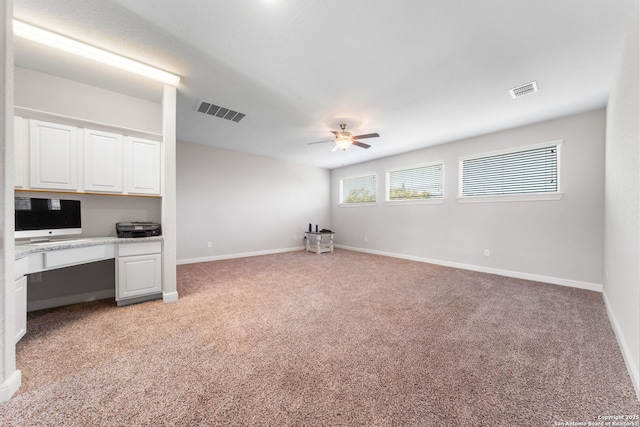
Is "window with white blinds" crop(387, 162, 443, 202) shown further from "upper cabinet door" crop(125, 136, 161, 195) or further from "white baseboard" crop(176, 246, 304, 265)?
"upper cabinet door" crop(125, 136, 161, 195)

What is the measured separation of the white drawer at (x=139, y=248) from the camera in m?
2.63

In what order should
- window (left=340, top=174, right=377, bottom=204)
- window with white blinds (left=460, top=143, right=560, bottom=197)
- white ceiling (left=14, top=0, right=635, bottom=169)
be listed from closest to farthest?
white ceiling (left=14, top=0, right=635, bottom=169), window with white blinds (left=460, top=143, right=560, bottom=197), window (left=340, top=174, right=377, bottom=204)

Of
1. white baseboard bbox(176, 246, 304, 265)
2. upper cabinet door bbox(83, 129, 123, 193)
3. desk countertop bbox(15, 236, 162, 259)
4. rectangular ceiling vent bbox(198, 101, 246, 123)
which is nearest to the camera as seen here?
desk countertop bbox(15, 236, 162, 259)

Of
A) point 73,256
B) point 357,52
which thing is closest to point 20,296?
Result: point 73,256

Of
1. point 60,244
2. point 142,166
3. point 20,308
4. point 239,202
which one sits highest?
point 142,166

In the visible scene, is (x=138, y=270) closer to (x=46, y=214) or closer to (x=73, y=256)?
(x=73, y=256)

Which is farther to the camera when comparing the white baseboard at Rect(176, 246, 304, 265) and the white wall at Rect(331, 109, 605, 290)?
the white baseboard at Rect(176, 246, 304, 265)

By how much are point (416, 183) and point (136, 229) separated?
17.4ft

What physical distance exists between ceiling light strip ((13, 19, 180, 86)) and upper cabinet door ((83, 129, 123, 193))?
779 millimetres

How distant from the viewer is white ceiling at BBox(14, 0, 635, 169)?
1764 mm

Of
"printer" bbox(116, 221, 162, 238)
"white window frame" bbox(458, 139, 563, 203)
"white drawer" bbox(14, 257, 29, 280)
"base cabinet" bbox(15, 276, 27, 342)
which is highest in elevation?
"white window frame" bbox(458, 139, 563, 203)

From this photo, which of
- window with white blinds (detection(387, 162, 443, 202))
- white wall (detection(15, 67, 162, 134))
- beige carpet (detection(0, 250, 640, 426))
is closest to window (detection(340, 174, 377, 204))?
window with white blinds (detection(387, 162, 443, 202))

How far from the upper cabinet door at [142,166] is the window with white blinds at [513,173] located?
17.2 ft

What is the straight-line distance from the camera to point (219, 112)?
3479 millimetres
